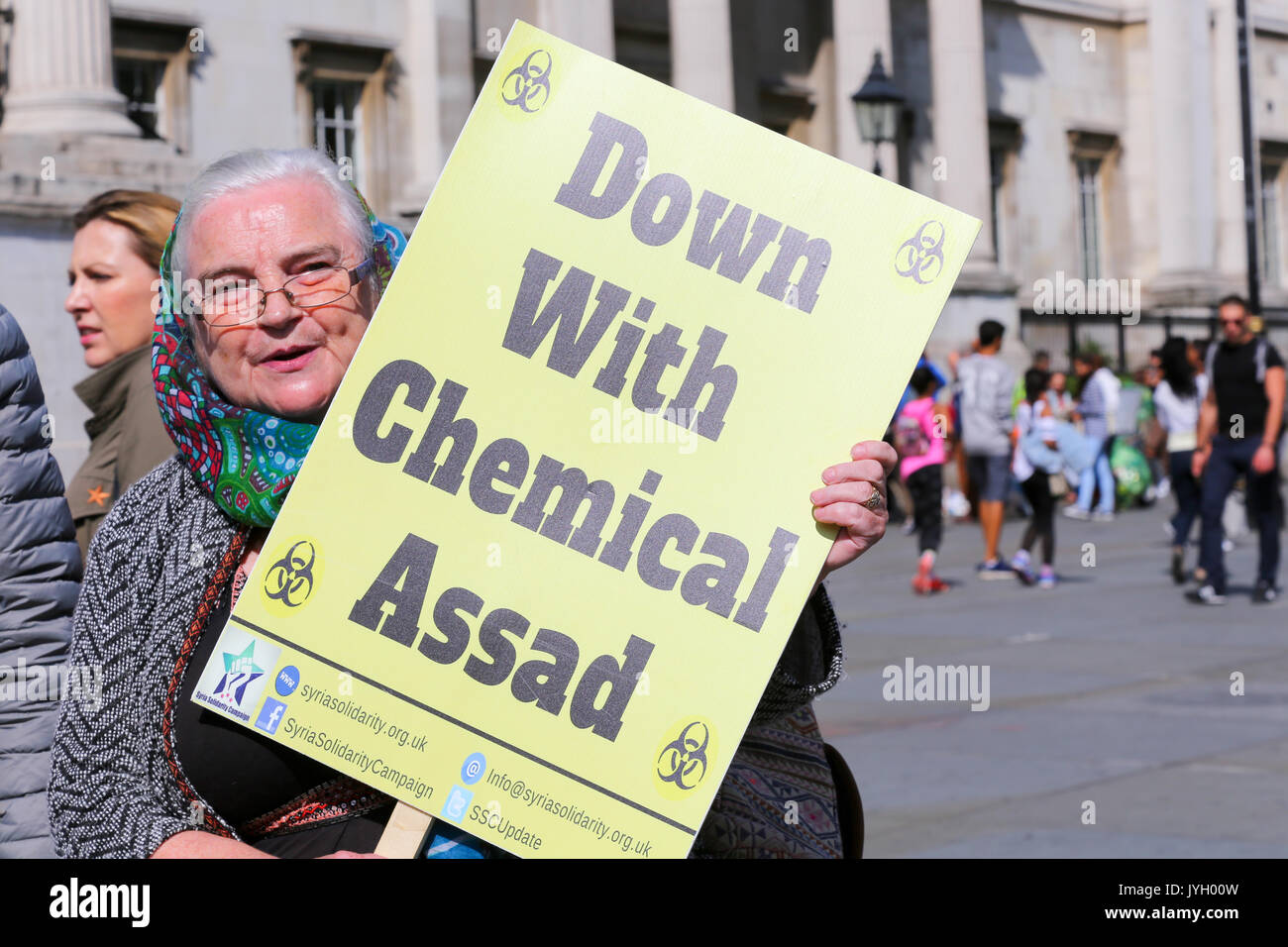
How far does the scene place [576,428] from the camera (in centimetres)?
230

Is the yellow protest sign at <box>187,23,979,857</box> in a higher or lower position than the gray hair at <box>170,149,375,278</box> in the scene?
lower

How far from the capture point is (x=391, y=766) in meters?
2.26

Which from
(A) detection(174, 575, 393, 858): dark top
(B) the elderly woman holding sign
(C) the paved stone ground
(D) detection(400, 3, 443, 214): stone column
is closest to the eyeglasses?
(B) the elderly woman holding sign

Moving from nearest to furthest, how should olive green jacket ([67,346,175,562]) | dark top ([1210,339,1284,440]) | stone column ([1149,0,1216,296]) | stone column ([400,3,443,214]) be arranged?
olive green jacket ([67,346,175,562])
dark top ([1210,339,1284,440])
stone column ([400,3,443,214])
stone column ([1149,0,1216,296])

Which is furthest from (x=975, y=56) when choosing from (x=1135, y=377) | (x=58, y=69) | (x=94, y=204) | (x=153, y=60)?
(x=94, y=204)

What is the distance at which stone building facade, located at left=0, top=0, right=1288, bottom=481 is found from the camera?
1809 cm

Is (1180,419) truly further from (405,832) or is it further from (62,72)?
(405,832)

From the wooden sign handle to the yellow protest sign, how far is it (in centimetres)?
4

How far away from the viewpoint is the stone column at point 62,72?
18094 millimetres

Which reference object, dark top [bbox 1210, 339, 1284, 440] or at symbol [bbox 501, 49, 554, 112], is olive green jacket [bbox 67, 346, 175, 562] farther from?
dark top [bbox 1210, 339, 1284, 440]

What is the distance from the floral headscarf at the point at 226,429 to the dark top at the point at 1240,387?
34.9 feet

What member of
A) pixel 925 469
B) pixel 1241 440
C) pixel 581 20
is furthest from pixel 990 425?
pixel 581 20
